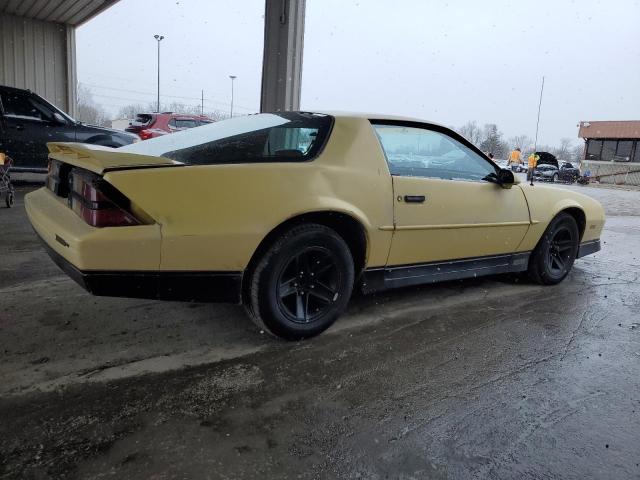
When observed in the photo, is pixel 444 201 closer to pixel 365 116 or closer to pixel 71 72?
pixel 365 116

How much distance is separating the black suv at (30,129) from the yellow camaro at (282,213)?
6072 millimetres

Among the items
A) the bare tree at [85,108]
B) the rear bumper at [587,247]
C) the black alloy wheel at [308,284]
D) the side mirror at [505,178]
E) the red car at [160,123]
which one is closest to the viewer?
the black alloy wheel at [308,284]

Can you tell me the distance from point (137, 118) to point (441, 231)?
44.7 ft

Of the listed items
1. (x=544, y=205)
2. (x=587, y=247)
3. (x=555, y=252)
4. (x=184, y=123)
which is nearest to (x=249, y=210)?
(x=544, y=205)

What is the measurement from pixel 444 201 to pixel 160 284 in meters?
1.97

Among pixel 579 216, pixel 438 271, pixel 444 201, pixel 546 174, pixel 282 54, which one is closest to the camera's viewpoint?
pixel 444 201

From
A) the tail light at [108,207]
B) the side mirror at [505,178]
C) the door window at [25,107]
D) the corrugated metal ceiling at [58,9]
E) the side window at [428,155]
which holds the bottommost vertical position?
the tail light at [108,207]

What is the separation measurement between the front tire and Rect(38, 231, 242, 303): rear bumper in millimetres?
161

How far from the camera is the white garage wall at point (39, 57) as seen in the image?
544 inches

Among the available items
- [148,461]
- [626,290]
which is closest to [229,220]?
[148,461]

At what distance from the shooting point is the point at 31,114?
827 cm

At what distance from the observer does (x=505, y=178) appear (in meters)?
3.75

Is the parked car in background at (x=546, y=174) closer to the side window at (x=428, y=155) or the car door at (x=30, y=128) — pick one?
the car door at (x=30, y=128)

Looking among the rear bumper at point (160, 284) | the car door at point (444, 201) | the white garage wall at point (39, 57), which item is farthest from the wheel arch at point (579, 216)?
the white garage wall at point (39, 57)
